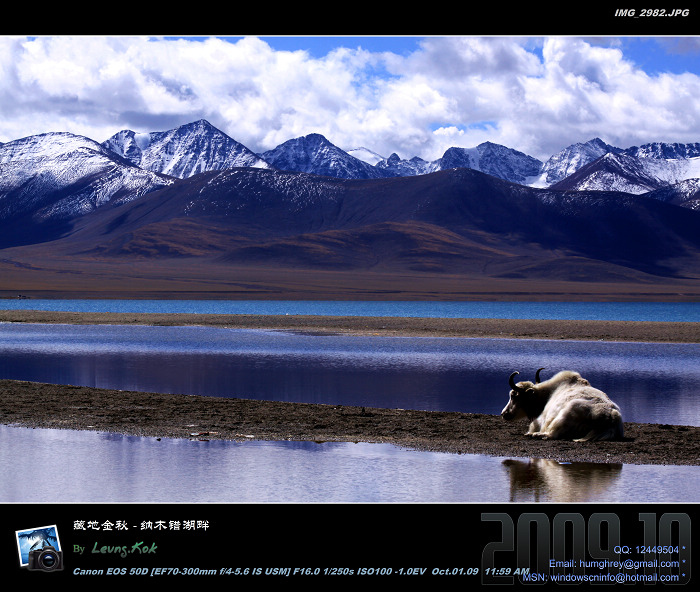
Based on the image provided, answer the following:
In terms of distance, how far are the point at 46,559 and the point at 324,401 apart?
42.2ft

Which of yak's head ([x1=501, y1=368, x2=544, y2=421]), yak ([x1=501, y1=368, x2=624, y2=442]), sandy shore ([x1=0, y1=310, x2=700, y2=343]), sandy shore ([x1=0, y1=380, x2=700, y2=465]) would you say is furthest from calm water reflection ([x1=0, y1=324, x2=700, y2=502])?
sandy shore ([x1=0, y1=310, x2=700, y2=343])

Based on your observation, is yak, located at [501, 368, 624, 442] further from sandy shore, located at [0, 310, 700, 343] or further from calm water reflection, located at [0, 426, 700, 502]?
sandy shore, located at [0, 310, 700, 343]

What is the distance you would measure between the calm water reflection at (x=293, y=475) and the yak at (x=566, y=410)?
1921mm

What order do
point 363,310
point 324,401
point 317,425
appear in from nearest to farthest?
point 317,425 → point 324,401 → point 363,310

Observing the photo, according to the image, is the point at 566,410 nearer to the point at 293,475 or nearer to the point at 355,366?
the point at 293,475

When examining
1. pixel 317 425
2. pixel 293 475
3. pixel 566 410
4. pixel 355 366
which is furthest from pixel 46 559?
pixel 355 366

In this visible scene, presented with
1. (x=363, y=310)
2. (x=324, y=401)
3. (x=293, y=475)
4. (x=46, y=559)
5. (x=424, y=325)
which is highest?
(x=363, y=310)

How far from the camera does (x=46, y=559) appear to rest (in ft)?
21.2

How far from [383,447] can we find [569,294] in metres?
155

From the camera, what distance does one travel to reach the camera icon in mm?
6426

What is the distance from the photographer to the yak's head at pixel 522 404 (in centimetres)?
1554

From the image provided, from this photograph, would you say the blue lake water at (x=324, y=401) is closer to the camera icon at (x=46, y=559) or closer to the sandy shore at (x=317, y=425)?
the sandy shore at (x=317, y=425)

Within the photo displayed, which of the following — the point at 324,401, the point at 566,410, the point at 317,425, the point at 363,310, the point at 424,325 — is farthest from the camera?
the point at 363,310
